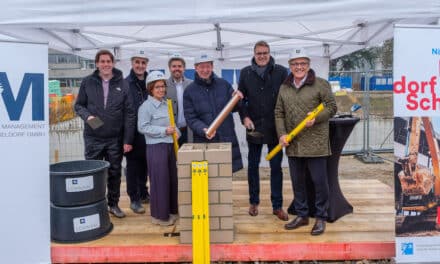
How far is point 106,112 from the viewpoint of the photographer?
3.68 metres

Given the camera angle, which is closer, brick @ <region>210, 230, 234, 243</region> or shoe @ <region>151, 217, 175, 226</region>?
brick @ <region>210, 230, 234, 243</region>

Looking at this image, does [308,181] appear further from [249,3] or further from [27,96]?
[27,96]

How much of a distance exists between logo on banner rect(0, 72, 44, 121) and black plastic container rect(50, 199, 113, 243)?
897 mm

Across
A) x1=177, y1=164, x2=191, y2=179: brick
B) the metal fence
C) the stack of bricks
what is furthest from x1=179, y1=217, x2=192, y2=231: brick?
the metal fence

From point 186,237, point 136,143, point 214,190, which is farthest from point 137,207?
point 214,190

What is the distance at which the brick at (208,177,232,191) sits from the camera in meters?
3.17

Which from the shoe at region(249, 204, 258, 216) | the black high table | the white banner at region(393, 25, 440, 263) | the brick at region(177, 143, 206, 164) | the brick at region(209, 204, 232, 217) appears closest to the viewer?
the white banner at region(393, 25, 440, 263)

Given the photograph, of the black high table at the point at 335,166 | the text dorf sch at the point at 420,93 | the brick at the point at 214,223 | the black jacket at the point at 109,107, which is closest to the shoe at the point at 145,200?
the black jacket at the point at 109,107

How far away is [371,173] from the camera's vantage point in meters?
7.32

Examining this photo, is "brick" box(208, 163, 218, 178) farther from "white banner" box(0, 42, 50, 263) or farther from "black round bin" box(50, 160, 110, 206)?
"white banner" box(0, 42, 50, 263)

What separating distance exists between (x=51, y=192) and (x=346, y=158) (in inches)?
276

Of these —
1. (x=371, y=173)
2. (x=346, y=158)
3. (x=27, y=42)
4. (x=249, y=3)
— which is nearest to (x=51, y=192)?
(x=27, y=42)

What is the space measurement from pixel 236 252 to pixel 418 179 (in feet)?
5.11

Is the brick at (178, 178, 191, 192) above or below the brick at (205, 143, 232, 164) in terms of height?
below
